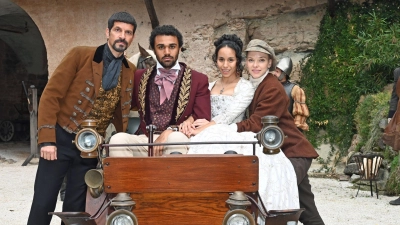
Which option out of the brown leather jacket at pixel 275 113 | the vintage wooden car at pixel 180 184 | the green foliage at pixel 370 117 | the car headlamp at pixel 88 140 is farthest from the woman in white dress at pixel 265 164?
the green foliage at pixel 370 117

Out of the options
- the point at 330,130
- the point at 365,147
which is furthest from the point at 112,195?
the point at 330,130

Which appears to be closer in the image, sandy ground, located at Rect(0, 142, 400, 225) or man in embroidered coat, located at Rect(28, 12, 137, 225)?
man in embroidered coat, located at Rect(28, 12, 137, 225)

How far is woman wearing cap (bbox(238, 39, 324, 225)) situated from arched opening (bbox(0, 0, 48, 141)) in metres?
15.3

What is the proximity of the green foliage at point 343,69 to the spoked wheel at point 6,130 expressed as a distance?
11296mm

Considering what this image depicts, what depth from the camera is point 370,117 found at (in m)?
10.4

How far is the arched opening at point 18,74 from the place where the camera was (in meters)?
19.7

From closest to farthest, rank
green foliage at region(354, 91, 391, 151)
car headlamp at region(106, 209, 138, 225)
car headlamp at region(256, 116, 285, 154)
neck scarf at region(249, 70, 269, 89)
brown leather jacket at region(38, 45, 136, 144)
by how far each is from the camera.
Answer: car headlamp at region(106, 209, 138, 225) < car headlamp at region(256, 116, 285, 154) < brown leather jacket at region(38, 45, 136, 144) < neck scarf at region(249, 70, 269, 89) < green foliage at region(354, 91, 391, 151)

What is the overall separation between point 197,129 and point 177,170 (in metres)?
0.80

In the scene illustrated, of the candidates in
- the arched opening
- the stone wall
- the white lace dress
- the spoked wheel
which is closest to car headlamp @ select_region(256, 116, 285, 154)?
the white lace dress

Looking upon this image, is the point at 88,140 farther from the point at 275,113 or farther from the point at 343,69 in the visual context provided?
the point at 343,69

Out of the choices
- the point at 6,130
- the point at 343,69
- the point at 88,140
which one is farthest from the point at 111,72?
the point at 6,130

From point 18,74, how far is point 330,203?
15.1 m

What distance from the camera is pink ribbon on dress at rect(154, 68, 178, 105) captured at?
4.33 m

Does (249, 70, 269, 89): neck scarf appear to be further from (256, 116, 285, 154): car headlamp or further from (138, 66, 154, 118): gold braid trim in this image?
(256, 116, 285, 154): car headlamp
